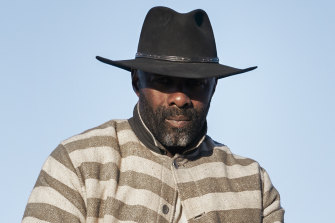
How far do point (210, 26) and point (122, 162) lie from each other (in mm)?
1375

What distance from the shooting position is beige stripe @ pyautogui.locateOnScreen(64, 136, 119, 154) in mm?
6520

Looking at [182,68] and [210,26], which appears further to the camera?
[210,26]

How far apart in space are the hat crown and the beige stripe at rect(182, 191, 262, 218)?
3.71 feet

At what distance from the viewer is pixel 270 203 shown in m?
7.05

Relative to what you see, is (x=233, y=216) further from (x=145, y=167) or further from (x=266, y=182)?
(x=145, y=167)

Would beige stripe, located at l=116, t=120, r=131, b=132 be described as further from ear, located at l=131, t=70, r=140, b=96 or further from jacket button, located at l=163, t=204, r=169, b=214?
jacket button, located at l=163, t=204, r=169, b=214

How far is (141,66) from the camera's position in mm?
6461

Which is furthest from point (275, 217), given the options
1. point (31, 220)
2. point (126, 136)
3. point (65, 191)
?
point (31, 220)

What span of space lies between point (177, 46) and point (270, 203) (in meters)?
1.56

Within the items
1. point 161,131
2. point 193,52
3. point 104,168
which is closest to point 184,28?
point 193,52

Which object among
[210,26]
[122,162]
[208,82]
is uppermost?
[210,26]

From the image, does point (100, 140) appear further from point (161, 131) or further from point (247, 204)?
point (247, 204)

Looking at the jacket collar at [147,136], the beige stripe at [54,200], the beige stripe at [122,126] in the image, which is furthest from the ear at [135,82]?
the beige stripe at [54,200]

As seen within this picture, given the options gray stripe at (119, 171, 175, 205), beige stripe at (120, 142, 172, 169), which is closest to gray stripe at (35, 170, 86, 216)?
gray stripe at (119, 171, 175, 205)
